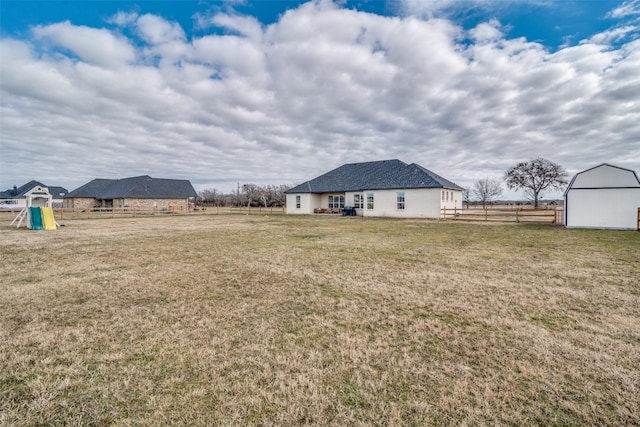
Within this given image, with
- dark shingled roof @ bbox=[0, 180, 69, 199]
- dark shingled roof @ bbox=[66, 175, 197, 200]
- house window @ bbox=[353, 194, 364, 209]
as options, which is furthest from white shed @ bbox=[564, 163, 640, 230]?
dark shingled roof @ bbox=[0, 180, 69, 199]

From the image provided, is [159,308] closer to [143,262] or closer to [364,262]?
[143,262]

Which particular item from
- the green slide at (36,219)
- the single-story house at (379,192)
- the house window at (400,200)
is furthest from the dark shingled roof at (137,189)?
the house window at (400,200)

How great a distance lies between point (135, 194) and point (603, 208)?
177 ft

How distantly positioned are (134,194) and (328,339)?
168ft

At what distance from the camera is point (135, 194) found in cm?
4494

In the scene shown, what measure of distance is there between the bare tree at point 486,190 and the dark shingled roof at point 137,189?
62056 mm

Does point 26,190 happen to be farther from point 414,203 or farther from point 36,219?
point 414,203

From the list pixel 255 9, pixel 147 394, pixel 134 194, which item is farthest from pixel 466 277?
pixel 134 194

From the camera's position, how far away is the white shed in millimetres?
14750

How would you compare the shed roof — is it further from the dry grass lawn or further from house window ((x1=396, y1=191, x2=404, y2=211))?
house window ((x1=396, y1=191, x2=404, y2=211))

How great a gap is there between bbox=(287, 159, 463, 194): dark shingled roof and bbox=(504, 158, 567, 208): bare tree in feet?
72.2

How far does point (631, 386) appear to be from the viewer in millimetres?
2482

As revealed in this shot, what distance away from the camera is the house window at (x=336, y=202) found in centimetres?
3206

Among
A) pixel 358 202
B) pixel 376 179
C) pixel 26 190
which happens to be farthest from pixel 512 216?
pixel 26 190
